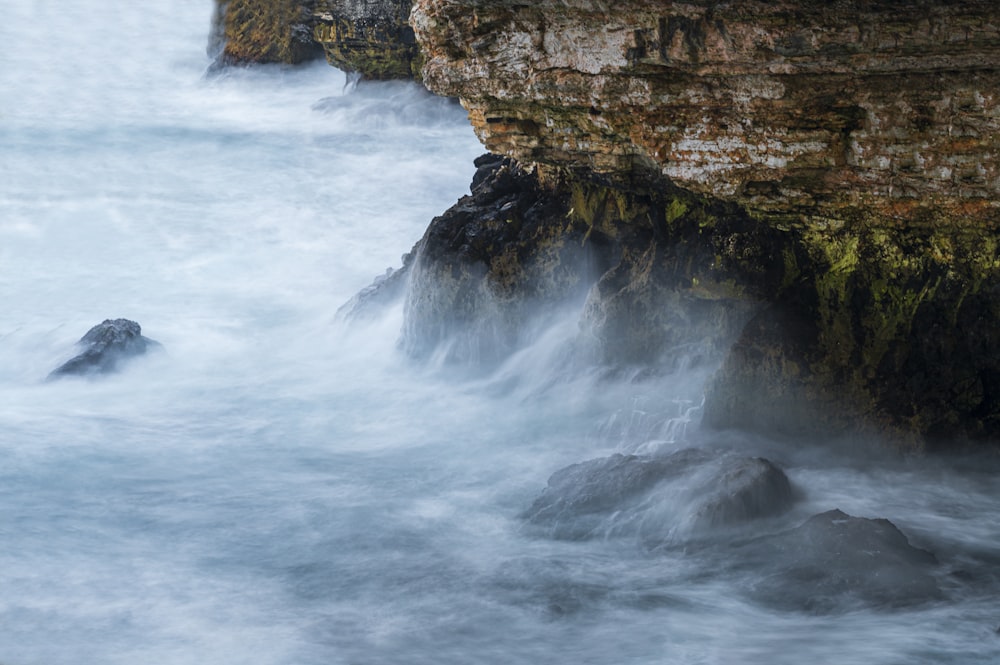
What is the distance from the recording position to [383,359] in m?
14.9

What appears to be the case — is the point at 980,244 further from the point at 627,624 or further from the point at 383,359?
the point at 383,359

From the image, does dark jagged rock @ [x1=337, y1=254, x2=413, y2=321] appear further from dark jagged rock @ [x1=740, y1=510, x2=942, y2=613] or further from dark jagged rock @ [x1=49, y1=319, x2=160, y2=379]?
dark jagged rock @ [x1=740, y1=510, x2=942, y2=613]

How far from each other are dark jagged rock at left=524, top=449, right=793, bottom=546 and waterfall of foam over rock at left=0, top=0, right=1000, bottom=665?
27 millimetres

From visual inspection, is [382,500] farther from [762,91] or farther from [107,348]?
[107,348]

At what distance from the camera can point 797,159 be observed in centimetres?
982

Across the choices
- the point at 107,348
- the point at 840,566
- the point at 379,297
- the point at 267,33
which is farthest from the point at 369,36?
the point at 840,566

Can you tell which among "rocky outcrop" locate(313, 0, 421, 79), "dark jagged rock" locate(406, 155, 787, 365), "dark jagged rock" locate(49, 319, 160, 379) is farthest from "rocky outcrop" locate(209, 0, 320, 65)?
"dark jagged rock" locate(406, 155, 787, 365)

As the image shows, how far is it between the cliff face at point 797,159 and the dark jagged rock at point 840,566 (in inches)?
75.5

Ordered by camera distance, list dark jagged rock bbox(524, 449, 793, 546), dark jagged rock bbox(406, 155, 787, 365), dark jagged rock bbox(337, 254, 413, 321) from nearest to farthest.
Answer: dark jagged rock bbox(524, 449, 793, 546) → dark jagged rock bbox(406, 155, 787, 365) → dark jagged rock bbox(337, 254, 413, 321)

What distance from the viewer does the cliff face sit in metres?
8.86

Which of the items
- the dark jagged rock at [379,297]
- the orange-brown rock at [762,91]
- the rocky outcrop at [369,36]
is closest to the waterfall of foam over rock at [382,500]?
the dark jagged rock at [379,297]

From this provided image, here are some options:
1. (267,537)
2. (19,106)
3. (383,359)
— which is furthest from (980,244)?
(19,106)

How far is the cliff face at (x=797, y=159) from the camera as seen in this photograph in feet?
29.1

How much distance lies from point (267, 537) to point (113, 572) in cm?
125
